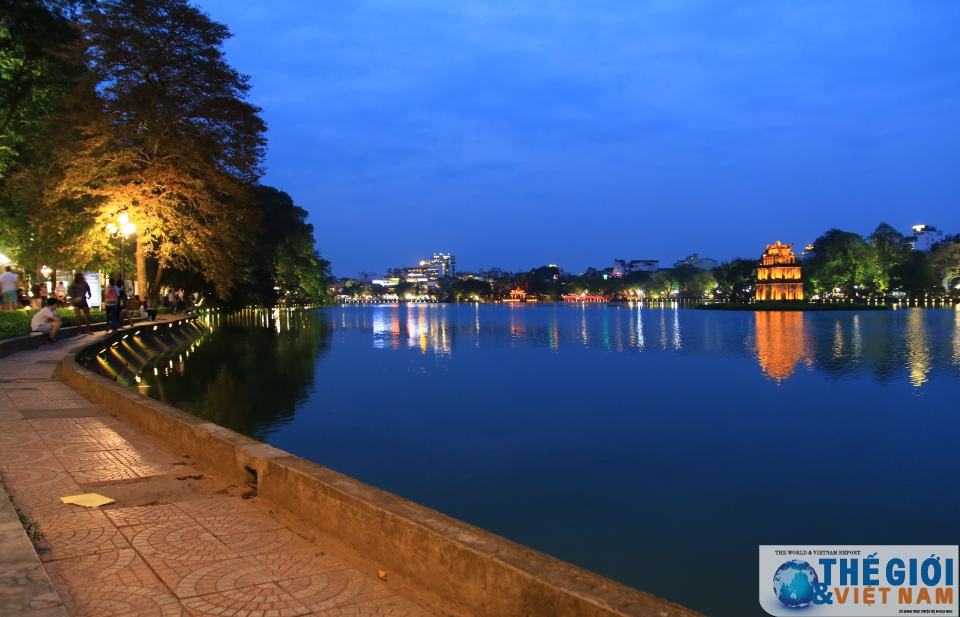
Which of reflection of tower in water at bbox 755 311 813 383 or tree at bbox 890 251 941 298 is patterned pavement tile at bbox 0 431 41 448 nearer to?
reflection of tower in water at bbox 755 311 813 383

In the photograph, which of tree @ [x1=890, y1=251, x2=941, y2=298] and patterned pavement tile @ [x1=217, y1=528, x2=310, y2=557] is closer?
patterned pavement tile @ [x1=217, y1=528, x2=310, y2=557]

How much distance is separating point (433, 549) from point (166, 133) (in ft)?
99.8

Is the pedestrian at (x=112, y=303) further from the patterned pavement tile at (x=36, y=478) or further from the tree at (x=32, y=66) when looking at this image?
the patterned pavement tile at (x=36, y=478)

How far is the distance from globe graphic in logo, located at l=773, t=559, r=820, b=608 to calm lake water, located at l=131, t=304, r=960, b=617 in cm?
53

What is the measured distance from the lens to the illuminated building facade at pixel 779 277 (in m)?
106

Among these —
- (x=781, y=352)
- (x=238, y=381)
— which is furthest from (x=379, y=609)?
(x=781, y=352)

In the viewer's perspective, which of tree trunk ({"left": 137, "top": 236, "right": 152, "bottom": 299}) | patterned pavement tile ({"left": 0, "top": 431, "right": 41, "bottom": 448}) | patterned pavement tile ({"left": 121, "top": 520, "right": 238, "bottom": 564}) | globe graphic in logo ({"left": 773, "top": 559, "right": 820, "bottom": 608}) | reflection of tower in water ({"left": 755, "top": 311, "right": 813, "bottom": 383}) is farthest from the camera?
tree trunk ({"left": 137, "top": 236, "right": 152, "bottom": 299})

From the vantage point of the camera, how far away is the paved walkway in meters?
3.92

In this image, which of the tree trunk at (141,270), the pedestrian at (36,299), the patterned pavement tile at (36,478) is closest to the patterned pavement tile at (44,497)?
the patterned pavement tile at (36,478)

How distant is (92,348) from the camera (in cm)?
1778

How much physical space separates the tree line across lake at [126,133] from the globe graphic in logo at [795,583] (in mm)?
28747

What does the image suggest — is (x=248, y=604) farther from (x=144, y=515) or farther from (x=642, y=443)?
(x=642, y=443)

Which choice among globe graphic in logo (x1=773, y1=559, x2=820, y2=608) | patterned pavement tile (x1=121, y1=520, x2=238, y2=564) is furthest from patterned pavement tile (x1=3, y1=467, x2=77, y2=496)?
globe graphic in logo (x1=773, y1=559, x2=820, y2=608)

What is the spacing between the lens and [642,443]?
36.1ft
